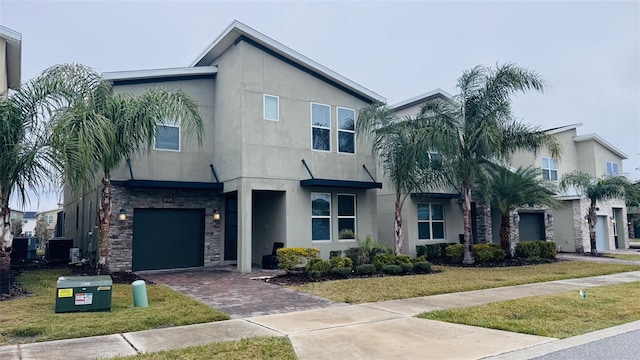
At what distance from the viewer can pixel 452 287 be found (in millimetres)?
11445

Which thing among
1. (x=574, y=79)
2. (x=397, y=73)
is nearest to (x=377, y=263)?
(x=574, y=79)

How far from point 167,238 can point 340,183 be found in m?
6.53

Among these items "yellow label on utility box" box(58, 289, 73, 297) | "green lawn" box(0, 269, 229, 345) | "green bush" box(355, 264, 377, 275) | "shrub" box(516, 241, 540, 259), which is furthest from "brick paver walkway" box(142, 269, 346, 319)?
"shrub" box(516, 241, 540, 259)

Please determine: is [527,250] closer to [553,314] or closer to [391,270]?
[391,270]

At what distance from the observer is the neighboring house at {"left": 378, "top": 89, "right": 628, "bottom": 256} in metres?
19.3

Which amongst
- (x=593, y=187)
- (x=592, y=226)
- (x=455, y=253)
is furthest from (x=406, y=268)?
(x=592, y=226)

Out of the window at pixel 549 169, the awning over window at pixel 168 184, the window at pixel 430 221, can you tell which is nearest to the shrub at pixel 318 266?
the awning over window at pixel 168 184

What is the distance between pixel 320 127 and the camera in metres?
16.8

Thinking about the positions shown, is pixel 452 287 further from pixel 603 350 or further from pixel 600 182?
pixel 600 182

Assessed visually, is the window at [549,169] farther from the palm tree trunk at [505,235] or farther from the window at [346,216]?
the window at [346,216]

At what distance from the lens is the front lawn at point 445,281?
416 inches

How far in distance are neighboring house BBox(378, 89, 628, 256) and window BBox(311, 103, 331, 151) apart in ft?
10.7

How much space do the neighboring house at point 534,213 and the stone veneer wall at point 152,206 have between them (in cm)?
718

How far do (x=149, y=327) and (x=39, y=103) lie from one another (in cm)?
703
